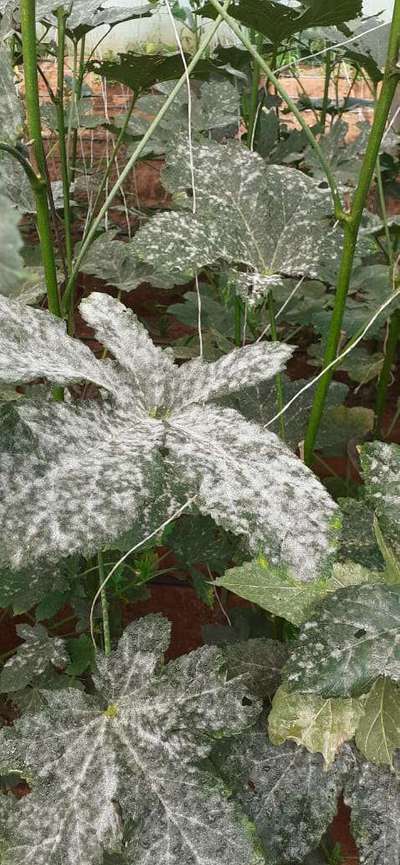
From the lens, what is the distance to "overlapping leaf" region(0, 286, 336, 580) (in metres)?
0.49

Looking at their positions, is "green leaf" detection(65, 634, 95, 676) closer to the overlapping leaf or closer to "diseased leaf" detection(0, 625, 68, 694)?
"diseased leaf" detection(0, 625, 68, 694)

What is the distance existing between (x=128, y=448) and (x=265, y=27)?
0.59m

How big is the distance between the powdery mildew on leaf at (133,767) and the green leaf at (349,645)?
12 centimetres

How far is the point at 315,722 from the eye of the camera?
0.67 metres

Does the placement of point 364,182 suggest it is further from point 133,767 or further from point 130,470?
point 133,767

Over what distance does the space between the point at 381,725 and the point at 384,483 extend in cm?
22

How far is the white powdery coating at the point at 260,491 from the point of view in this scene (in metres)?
0.50

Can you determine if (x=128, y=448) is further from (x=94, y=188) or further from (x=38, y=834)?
(x=94, y=188)

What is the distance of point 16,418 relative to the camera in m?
0.53

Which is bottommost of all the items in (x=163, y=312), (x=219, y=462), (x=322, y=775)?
(x=322, y=775)

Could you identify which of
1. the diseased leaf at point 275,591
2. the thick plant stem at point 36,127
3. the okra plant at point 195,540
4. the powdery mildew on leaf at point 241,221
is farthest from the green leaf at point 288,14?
the diseased leaf at point 275,591

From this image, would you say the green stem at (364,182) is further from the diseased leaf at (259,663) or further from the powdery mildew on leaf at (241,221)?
the diseased leaf at (259,663)

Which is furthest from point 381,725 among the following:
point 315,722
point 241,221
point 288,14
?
point 288,14

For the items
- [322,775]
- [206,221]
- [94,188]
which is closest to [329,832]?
[322,775]
